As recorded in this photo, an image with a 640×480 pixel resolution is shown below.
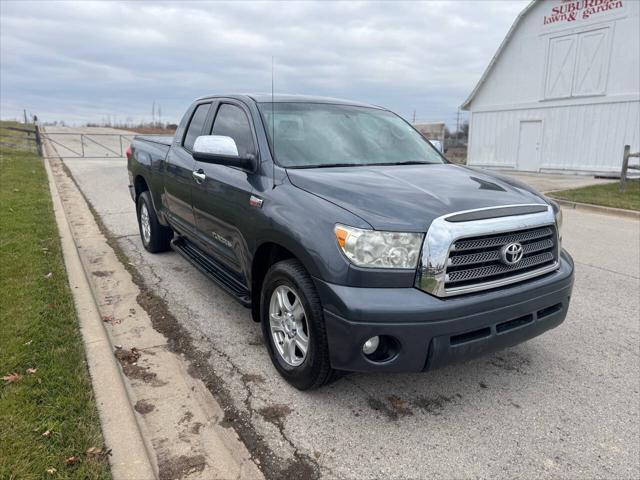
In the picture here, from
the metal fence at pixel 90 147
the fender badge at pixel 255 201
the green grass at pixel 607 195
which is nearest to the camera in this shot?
the fender badge at pixel 255 201

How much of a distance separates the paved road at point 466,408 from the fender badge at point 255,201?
3.67 feet

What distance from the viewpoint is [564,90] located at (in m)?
19.2

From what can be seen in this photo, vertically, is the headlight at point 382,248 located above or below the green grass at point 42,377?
above

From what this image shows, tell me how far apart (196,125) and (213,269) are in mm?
1546

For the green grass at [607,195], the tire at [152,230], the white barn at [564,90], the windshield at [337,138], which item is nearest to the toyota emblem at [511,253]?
the windshield at [337,138]

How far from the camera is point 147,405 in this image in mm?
2902

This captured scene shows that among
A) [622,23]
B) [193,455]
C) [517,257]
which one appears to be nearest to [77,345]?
[193,455]

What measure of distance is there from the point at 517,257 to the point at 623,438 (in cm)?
115

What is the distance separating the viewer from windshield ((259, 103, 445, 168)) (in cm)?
353

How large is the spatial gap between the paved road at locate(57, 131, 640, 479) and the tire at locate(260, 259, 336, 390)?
0.15 m

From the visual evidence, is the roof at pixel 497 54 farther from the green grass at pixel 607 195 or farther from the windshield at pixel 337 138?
the windshield at pixel 337 138

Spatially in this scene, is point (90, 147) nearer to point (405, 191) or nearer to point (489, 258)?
point (405, 191)

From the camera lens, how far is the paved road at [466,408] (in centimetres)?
249

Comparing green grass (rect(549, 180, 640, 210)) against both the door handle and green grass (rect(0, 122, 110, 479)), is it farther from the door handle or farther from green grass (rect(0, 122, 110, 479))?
green grass (rect(0, 122, 110, 479))
